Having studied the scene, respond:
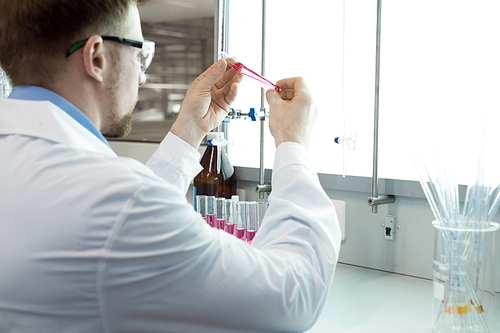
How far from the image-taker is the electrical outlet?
4.44ft

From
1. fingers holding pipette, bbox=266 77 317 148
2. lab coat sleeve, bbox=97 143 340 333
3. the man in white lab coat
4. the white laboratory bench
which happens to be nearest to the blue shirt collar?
the man in white lab coat

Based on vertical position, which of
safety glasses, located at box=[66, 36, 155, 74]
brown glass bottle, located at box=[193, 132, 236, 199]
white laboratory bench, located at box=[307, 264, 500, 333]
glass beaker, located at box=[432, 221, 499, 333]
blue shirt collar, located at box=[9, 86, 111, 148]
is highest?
safety glasses, located at box=[66, 36, 155, 74]

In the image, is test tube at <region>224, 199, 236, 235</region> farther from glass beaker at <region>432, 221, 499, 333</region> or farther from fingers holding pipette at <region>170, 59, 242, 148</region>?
glass beaker at <region>432, 221, 499, 333</region>

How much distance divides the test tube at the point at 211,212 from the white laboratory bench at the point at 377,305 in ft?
1.42

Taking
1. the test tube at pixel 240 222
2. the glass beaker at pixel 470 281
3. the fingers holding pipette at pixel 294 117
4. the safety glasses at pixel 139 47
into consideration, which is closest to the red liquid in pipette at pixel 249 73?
the fingers holding pipette at pixel 294 117

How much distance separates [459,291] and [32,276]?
2.67 feet

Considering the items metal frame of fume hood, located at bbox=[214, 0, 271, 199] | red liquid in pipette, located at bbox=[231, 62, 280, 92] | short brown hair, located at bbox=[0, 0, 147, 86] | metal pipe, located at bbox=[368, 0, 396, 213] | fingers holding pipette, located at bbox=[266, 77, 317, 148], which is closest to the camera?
short brown hair, located at bbox=[0, 0, 147, 86]

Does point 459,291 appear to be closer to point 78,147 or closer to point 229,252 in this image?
point 229,252

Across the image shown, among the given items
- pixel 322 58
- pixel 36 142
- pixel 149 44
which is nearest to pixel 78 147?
pixel 36 142

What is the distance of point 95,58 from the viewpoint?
79 cm

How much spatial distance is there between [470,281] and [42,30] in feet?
3.07

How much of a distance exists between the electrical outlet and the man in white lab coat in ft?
2.00

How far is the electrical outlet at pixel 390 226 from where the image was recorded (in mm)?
1354

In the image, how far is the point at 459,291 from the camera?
3.16ft
